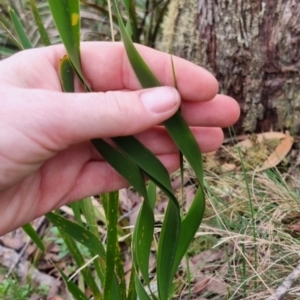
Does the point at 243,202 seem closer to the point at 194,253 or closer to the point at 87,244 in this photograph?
the point at 194,253

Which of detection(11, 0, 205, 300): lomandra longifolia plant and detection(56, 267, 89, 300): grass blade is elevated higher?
detection(11, 0, 205, 300): lomandra longifolia plant

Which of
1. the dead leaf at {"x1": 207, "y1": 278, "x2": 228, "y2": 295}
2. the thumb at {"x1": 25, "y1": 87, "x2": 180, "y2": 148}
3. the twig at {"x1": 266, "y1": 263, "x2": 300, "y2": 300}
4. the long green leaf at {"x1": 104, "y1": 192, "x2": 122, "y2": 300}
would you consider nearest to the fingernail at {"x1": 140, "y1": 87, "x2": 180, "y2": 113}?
the thumb at {"x1": 25, "y1": 87, "x2": 180, "y2": 148}

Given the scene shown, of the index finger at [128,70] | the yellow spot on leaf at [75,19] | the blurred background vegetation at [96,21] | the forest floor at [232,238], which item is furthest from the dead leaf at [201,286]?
the blurred background vegetation at [96,21]

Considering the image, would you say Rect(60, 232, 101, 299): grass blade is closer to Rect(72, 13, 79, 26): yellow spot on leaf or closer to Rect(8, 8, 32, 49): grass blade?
Rect(8, 8, 32, 49): grass blade

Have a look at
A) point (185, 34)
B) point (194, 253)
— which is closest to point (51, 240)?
point (194, 253)

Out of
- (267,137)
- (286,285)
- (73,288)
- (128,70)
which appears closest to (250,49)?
(267,137)

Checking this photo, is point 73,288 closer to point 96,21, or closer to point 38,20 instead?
point 38,20
